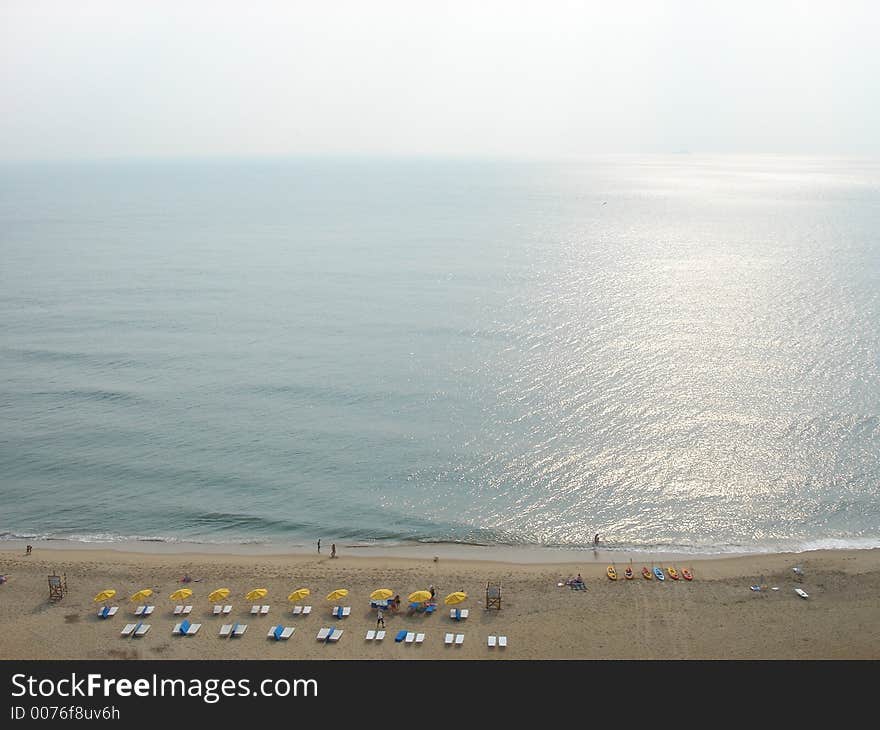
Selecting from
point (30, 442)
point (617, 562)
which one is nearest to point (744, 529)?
point (617, 562)

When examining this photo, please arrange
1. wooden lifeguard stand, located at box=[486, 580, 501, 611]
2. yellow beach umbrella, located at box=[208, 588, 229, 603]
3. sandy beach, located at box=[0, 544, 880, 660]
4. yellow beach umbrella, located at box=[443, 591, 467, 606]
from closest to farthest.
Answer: sandy beach, located at box=[0, 544, 880, 660]
wooden lifeguard stand, located at box=[486, 580, 501, 611]
yellow beach umbrella, located at box=[443, 591, 467, 606]
yellow beach umbrella, located at box=[208, 588, 229, 603]

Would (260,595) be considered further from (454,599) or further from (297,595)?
(454,599)

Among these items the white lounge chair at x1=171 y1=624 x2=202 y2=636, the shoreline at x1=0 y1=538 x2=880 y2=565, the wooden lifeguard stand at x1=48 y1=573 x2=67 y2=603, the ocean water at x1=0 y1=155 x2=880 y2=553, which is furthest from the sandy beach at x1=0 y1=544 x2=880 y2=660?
the ocean water at x1=0 y1=155 x2=880 y2=553

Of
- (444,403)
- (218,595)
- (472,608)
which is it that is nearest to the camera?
(472,608)

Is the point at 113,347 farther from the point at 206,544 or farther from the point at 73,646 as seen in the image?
the point at 73,646

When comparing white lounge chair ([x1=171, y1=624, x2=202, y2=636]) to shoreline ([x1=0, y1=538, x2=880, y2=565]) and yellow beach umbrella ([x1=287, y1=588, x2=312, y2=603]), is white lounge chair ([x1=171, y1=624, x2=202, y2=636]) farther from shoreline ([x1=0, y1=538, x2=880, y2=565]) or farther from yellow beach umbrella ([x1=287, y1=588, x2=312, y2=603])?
shoreline ([x1=0, y1=538, x2=880, y2=565])

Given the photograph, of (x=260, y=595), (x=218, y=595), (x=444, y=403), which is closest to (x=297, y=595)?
(x=260, y=595)
